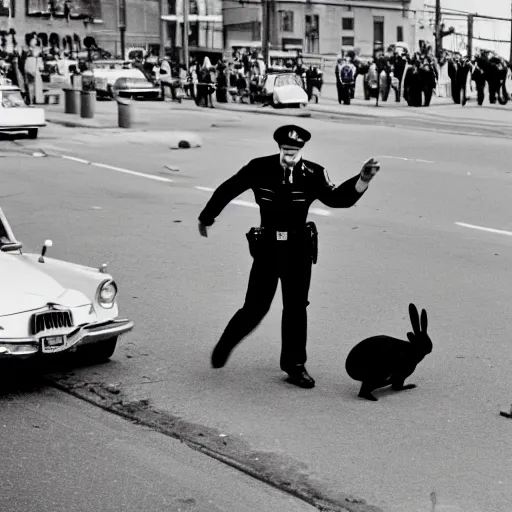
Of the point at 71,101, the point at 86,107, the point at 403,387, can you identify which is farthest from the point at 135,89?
the point at 403,387

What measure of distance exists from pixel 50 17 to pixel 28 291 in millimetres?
83901

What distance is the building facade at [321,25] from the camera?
94.5 m

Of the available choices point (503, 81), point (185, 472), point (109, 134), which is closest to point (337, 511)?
point (185, 472)

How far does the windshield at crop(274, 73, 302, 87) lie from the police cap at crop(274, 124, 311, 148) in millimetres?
34079

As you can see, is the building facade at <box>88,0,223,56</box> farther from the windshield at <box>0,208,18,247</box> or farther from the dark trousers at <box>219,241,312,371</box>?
the dark trousers at <box>219,241,312,371</box>

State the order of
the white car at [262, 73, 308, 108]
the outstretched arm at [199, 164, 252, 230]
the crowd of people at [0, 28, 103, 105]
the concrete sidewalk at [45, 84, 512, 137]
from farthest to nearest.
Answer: the white car at [262, 73, 308, 108] → the crowd of people at [0, 28, 103, 105] → the concrete sidewalk at [45, 84, 512, 137] → the outstretched arm at [199, 164, 252, 230]

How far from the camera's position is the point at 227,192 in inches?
282

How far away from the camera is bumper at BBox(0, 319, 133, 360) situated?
656 cm

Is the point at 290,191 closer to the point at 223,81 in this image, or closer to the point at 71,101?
the point at 71,101

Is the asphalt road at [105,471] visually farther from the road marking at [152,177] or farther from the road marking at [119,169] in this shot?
the road marking at [119,169]

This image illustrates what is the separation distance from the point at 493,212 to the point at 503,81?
91.3ft

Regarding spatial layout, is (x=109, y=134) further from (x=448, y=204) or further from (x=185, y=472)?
(x=185, y=472)

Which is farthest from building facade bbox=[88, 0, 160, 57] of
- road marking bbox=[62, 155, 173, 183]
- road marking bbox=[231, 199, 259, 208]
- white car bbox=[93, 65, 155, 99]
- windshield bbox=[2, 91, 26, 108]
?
road marking bbox=[231, 199, 259, 208]

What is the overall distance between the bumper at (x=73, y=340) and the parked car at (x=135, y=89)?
3731cm
